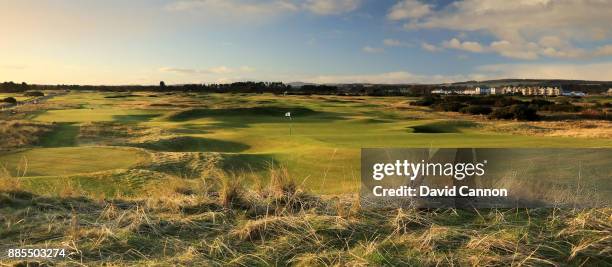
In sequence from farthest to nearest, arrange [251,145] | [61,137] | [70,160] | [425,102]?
[425,102]
[61,137]
[251,145]
[70,160]

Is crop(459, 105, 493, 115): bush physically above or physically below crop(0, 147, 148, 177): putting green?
below

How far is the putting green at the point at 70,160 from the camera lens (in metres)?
14.3

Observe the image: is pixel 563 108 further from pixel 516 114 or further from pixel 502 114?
pixel 502 114

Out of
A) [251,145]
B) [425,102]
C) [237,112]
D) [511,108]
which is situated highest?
[511,108]

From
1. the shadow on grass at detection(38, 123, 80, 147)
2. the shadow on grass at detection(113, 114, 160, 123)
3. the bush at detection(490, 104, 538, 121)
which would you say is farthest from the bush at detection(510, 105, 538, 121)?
the shadow on grass at detection(38, 123, 80, 147)

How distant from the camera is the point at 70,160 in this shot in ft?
52.5

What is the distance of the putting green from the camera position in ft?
46.8

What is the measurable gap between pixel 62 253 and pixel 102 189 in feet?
22.4

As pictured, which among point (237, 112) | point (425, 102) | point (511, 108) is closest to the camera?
point (511, 108)

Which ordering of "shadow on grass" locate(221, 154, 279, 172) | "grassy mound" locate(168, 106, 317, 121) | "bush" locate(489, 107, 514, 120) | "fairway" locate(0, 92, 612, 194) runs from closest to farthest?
"fairway" locate(0, 92, 612, 194)
"shadow on grass" locate(221, 154, 279, 172)
"bush" locate(489, 107, 514, 120)
"grassy mound" locate(168, 106, 317, 121)

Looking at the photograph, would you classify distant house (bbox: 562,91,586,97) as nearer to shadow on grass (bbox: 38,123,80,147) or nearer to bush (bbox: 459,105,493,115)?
bush (bbox: 459,105,493,115)

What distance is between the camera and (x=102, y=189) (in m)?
11.1

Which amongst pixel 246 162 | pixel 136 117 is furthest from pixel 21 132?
pixel 246 162

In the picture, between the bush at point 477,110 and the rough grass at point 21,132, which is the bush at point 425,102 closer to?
the bush at point 477,110
